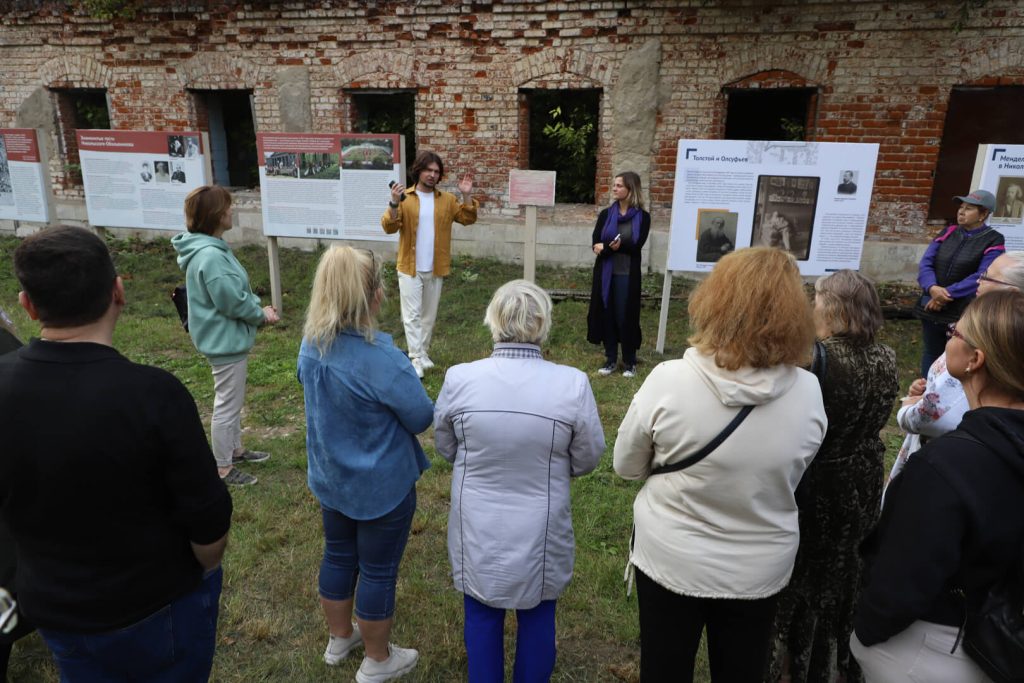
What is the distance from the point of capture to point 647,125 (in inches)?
365

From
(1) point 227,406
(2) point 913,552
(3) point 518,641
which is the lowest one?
(3) point 518,641

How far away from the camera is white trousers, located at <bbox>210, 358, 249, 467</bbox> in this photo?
411 cm

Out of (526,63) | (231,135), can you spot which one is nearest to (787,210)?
(526,63)

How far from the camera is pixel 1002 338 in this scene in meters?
1.65

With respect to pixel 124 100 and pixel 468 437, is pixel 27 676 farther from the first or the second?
pixel 124 100

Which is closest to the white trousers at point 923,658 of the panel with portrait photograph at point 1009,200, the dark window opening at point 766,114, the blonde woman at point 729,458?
the blonde woman at point 729,458

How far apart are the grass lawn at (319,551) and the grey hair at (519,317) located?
1213 mm

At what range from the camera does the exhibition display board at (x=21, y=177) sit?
28.3 feet

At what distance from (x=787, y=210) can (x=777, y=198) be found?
0.15m

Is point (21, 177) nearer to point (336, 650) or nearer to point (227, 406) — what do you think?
point (227, 406)

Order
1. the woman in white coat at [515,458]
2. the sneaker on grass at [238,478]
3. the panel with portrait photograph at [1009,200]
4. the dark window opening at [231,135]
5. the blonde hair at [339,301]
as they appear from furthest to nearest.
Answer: the dark window opening at [231,135]
the panel with portrait photograph at [1009,200]
the sneaker on grass at [238,478]
the blonde hair at [339,301]
the woman in white coat at [515,458]

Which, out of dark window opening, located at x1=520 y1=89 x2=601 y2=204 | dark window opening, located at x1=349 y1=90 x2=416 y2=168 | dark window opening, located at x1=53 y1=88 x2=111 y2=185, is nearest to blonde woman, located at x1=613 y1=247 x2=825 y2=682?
dark window opening, located at x1=520 y1=89 x2=601 y2=204

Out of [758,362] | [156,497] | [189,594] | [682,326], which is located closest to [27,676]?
[189,594]

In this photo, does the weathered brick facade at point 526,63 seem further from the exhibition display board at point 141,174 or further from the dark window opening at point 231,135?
the exhibition display board at point 141,174
